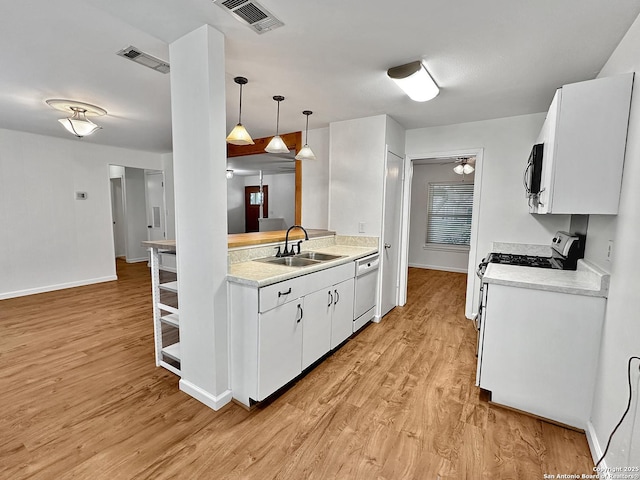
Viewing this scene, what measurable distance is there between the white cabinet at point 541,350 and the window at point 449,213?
482cm

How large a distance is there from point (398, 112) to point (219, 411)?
3340 millimetres

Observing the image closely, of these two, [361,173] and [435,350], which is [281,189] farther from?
[435,350]

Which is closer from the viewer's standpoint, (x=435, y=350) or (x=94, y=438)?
(x=94, y=438)

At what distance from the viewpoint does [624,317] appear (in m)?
1.44

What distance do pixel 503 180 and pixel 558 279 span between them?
1868mm

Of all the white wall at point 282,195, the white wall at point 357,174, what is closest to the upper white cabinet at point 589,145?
the white wall at point 357,174

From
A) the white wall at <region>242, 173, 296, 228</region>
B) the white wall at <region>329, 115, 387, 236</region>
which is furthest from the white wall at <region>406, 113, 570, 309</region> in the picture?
the white wall at <region>242, 173, 296, 228</region>

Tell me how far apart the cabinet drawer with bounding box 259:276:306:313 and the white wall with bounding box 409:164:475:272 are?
5074 mm

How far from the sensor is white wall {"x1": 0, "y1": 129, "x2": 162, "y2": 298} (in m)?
4.41

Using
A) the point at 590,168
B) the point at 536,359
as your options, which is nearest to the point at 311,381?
the point at 536,359

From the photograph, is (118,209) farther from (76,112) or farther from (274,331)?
(274,331)

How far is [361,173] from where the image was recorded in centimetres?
362

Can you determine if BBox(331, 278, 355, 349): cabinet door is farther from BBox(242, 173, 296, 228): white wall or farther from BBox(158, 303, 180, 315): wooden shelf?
BBox(242, 173, 296, 228): white wall

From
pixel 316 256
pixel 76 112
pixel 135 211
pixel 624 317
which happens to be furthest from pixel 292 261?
pixel 135 211
